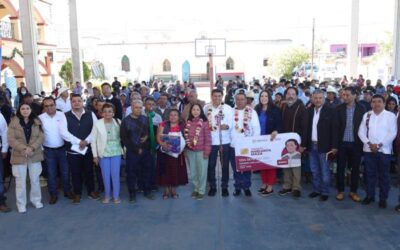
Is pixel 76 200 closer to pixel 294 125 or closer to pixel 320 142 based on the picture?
pixel 294 125

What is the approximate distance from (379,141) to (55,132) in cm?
471

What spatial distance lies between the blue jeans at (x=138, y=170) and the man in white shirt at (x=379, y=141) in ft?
10.5

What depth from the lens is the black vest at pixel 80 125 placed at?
5883 millimetres

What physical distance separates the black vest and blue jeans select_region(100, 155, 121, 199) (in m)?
0.50

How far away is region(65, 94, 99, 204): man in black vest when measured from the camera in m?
5.89

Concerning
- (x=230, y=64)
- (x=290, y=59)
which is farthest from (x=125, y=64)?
(x=290, y=59)

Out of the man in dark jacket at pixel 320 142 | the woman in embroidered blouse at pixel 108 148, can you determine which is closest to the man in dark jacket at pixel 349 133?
the man in dark jacket at pixel 320 142

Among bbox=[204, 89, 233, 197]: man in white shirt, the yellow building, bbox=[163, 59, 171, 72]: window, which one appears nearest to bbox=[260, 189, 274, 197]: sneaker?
bbox=[204, 89, 233, 197]: man in white shirt

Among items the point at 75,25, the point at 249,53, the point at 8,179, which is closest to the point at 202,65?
the point at 249,53

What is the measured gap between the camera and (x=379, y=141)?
5.32 meters

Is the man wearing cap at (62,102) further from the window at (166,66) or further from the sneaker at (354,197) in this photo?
the window at (166,66)

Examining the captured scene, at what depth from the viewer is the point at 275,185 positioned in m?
6.64

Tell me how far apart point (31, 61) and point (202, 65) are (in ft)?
110

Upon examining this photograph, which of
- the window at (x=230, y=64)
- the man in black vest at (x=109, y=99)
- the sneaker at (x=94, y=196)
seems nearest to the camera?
the sneaker at (x=94, y=196)
